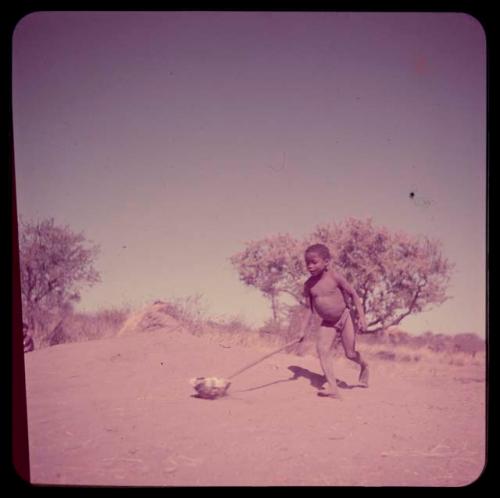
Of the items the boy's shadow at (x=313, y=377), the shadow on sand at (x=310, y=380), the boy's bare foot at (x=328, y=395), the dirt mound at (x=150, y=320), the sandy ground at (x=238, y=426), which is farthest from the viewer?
the dirt mound at (x=150, y=320)

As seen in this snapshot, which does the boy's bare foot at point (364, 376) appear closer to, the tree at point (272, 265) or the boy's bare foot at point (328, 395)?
the boy's bare foot at point (328, 395)

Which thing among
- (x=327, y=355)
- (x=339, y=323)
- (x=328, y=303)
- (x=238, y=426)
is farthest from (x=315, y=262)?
(x=238, y=426)

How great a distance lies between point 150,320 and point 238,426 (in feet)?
14.6

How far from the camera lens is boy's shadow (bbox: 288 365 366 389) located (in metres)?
6.14

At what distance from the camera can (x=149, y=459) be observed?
4277 millimetres

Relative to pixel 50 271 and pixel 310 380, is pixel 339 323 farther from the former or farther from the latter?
pixel 50 271

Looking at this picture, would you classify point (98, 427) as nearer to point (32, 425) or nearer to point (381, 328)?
point (32, 425)

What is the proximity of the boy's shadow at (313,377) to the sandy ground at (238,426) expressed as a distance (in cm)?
2

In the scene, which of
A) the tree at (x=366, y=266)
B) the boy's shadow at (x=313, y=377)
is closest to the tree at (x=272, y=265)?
the tree at (x=366, y=266)

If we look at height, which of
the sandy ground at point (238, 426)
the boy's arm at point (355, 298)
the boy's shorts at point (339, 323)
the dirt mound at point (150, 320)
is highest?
the boy's arm at point (355, 298)

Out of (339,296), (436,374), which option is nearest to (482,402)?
(436,374)

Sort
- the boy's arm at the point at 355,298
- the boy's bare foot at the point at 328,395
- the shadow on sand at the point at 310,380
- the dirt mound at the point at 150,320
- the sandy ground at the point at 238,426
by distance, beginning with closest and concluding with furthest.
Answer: the sandy ground at the point at 238,426 < the boy's bare foot at the point at 328,395 < the boy's arm at the point at 355,298 < the shadow on sand at the point at 310,380 < the dirt mound at the point at 150,320

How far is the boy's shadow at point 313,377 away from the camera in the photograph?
614cm

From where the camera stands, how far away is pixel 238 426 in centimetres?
476
